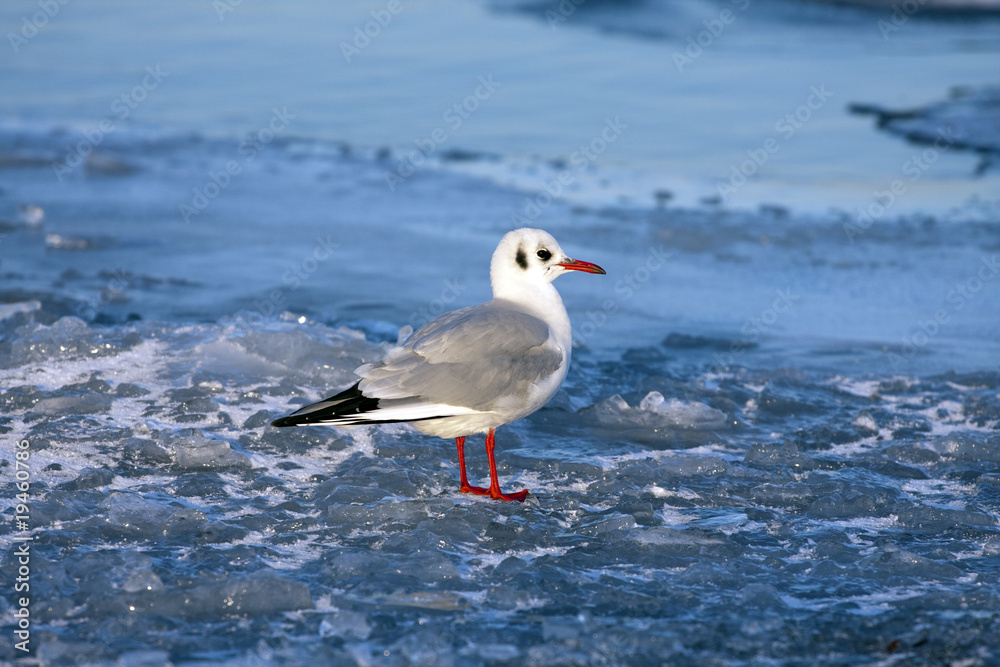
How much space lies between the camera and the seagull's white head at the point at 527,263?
202 inches

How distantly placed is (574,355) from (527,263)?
6.05ft

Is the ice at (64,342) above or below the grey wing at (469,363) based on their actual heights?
below

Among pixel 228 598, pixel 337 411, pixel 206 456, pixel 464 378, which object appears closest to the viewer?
pixel 228 598

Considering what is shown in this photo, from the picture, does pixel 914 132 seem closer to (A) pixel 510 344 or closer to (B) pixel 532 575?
(A) pixel 510 344

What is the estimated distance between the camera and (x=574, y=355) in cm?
689

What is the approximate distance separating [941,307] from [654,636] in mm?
5110

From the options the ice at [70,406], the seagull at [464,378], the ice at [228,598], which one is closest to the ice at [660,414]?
the seagull at [464,378]

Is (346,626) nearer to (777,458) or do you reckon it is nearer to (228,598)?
(228,598)

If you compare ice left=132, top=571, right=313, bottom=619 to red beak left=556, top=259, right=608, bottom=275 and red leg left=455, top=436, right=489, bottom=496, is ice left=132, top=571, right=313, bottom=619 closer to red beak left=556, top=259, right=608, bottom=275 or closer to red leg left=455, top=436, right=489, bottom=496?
red leg left=455, top=436, right=489, bottom=496

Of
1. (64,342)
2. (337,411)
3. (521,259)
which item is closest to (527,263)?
(521,259)

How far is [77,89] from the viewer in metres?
14.2

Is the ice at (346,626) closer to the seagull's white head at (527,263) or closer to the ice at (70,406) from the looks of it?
the seagull's white head at (527,263)

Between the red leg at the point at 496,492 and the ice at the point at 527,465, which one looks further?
the red leg at the point at 496,492

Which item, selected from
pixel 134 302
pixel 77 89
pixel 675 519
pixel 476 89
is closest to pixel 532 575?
pixel 675 519
